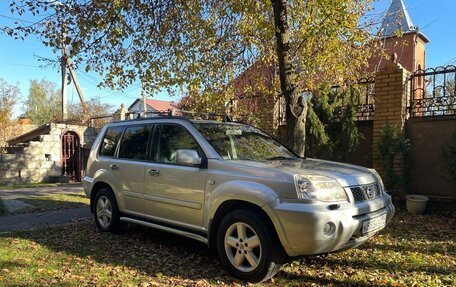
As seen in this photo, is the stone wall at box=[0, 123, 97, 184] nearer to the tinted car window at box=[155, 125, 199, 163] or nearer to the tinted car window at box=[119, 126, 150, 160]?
the tinted car window at box=[119, 126, 150, 160]

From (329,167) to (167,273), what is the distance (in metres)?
2.19

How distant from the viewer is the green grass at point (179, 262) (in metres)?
4.38

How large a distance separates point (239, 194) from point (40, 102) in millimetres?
47066

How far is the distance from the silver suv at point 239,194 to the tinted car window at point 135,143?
16mm

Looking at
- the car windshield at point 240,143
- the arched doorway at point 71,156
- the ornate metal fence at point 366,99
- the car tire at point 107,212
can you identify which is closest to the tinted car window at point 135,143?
the car tire at point 107,212

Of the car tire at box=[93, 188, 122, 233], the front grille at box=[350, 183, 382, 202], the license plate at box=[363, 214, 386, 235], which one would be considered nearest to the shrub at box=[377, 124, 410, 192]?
the front grille at box=[350, 183, 382, 202]

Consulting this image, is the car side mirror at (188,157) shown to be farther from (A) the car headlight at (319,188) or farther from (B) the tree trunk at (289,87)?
(B) the tree trunk at (289,87)

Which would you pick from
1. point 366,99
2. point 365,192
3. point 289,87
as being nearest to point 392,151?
point 366,99

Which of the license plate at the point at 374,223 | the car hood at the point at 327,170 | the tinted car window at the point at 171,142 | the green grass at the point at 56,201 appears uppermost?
the tinted car window at the point at 171,142

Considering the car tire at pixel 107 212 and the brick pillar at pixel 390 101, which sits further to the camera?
the brick pillar at pixel 390 101

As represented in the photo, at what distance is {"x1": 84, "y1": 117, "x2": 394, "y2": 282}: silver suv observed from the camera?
4.04m

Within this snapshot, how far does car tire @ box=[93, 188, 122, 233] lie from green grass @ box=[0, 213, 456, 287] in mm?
137

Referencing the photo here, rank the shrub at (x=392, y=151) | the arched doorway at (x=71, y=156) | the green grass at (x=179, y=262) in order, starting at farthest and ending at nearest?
the arched doorway at (x=71, y=156) < the shrub at (x=392, y=151) < the green grass at (x=179, y=262)

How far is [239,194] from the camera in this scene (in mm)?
4375
